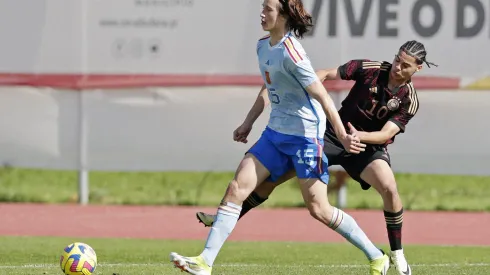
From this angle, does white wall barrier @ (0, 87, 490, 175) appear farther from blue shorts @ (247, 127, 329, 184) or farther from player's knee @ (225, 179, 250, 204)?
player's knee @ (225, 179, 250, 204)

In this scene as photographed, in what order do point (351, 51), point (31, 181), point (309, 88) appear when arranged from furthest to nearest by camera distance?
point (31, 181), point (351, 51), point (309, 88)

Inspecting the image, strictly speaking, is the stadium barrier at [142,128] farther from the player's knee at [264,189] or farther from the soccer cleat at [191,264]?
the soccer cleat at [191,264]

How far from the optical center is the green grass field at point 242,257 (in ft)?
32.3

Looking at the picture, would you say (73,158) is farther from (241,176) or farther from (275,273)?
(241,176)

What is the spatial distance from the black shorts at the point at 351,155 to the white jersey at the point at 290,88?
118 cm

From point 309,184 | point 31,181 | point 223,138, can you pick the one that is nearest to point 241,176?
point 309,184

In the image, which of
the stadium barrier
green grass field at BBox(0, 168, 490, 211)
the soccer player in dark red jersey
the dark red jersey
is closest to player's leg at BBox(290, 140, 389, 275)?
the soccer player in dark red jersey

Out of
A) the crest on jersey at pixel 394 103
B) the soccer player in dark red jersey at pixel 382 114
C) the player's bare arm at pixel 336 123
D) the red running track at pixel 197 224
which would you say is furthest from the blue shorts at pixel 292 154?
the red running track at pixel 197 224

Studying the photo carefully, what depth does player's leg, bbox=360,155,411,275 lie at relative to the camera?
9.57m

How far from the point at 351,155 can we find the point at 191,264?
7.54ft

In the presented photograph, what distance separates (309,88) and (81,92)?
29.2 feet

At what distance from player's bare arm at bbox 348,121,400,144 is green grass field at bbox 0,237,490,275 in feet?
4.12

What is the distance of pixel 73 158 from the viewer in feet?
54.5

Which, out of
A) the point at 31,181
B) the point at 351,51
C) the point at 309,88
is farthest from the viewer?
the point at 31,181
